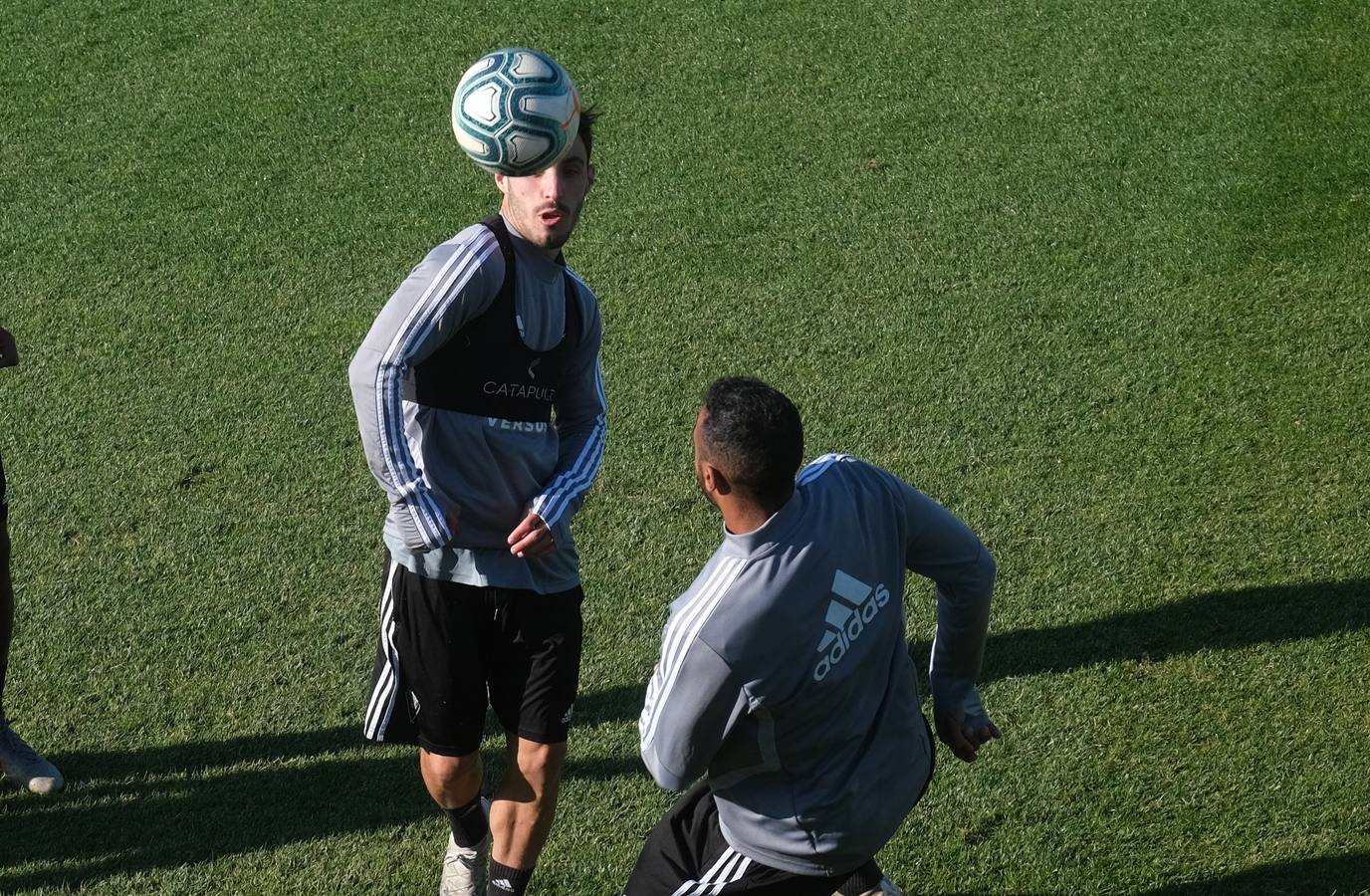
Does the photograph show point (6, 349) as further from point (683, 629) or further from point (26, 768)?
point (683, 629)

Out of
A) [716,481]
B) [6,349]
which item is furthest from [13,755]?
[716,481]

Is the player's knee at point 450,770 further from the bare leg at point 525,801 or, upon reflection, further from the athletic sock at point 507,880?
the athletic sock at point 507,880

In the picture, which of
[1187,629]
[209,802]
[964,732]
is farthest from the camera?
[1187,629]

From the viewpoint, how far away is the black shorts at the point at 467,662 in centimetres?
374

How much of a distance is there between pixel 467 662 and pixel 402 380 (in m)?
0.82

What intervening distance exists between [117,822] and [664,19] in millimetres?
6373

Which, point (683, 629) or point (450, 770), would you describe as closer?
point (683, 629)

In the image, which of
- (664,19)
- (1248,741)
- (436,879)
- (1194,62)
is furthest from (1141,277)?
(436,879)

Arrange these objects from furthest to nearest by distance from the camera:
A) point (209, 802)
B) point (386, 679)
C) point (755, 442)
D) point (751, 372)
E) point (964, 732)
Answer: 1. point (751, 372)
2. point (209, 802)
3. point (386, 679)
4. point (964, 732)
5. point (755, 442)

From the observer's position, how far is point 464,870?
4.08 meters

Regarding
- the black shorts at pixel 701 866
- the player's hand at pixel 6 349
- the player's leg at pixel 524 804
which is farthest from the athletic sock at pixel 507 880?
the player's hand at pixel 6 349

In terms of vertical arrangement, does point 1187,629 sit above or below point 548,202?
below

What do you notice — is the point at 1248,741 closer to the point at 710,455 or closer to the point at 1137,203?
the point at 710,455

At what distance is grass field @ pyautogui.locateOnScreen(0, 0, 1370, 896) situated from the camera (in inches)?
175
